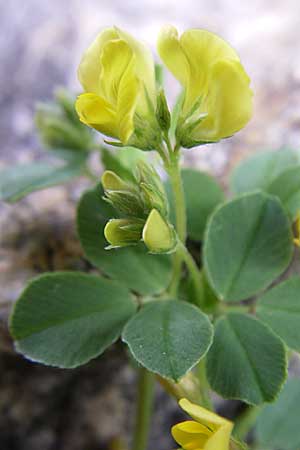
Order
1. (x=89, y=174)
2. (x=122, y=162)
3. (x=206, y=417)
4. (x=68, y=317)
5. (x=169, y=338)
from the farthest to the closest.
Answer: (x=89, y=174) < (x=122, y=162) < (x=68, y=317) < (x=169, y=338) < (x=206, y=417)

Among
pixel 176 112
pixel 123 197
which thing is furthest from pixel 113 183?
pixel 176 112

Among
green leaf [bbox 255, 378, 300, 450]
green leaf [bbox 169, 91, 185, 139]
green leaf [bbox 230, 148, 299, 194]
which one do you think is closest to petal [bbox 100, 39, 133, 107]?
green leaf [bbox 169, 91, 185, 139]

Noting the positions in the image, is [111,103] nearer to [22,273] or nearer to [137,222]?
[137,222]

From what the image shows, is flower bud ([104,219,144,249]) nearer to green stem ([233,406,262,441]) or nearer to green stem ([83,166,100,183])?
green stem ([83,166,100,183])

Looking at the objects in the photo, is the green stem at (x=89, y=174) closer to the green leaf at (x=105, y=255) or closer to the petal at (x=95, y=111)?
A: the green leaf at (x=105, y=255)

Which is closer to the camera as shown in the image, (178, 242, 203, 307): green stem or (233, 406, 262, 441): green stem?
(178, 242, 203, 307): green stem

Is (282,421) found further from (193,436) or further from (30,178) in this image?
(30,178)

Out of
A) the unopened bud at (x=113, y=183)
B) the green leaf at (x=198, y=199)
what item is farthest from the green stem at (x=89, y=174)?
the unopened bud at (x=113, y=183)
